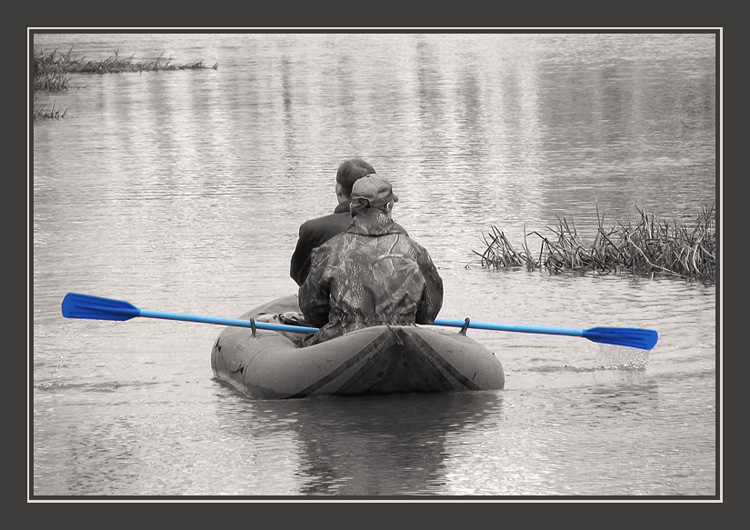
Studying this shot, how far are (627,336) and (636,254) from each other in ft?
10.5

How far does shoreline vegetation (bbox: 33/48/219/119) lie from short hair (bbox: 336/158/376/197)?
1703cm

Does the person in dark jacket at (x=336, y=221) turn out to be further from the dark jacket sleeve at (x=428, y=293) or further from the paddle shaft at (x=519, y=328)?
the paddle shaft at (x=519, y=328)

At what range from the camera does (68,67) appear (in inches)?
1289

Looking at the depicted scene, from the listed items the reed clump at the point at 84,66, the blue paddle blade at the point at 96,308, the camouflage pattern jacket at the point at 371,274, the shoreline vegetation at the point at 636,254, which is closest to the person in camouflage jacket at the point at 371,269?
the camouflage pattern jacket at the point at 371,274

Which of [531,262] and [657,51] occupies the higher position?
[657,51]

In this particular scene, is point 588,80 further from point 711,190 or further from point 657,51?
point 711,190

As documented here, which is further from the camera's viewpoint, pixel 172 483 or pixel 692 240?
pixel 692 240

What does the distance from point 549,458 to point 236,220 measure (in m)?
8.82

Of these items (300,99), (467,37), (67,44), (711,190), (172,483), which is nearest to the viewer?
(172,483)

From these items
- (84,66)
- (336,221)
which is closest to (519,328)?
(336,221)

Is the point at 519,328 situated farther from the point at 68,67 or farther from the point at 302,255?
the point at 68,67

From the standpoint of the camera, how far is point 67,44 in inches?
1505

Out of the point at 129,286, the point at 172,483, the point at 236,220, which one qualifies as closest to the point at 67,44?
the point at 236,220

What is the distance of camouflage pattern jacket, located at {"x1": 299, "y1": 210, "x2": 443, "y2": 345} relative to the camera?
9.41m
